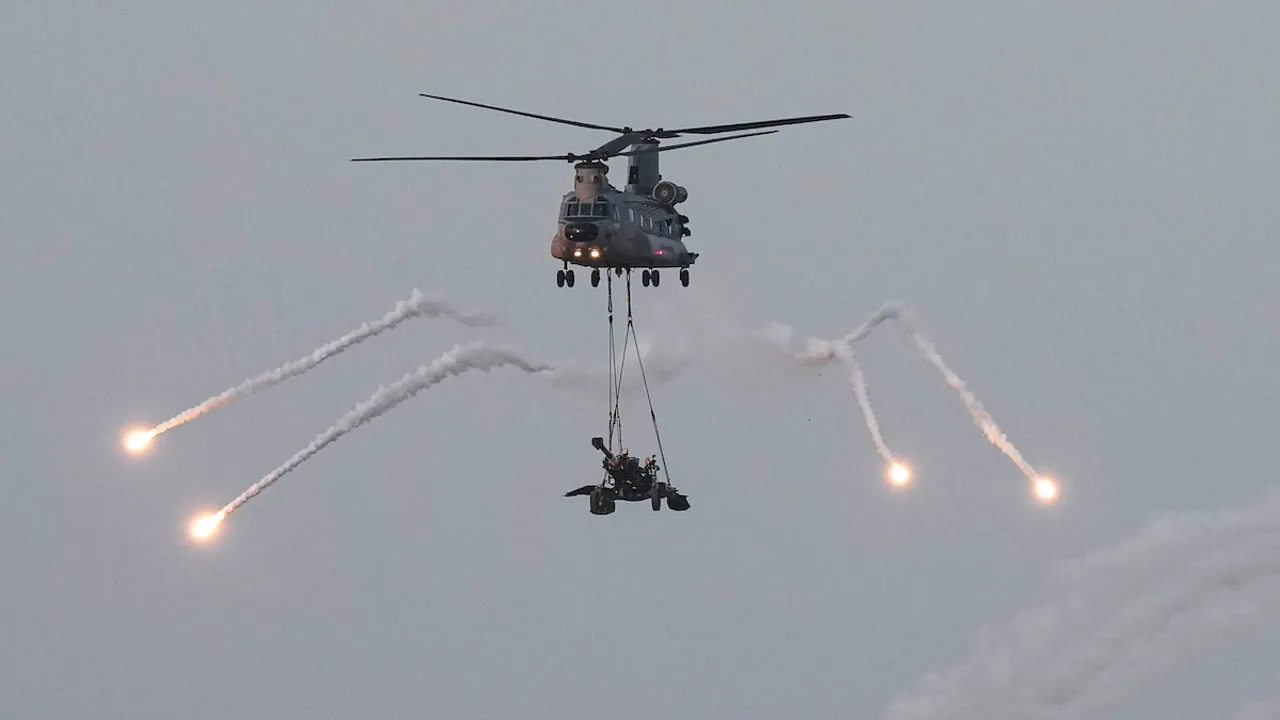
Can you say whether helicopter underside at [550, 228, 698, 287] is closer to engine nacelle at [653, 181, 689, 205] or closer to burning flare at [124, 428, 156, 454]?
engine nacelle at [653, 181, 689, 205]

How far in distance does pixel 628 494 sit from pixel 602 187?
1118cm

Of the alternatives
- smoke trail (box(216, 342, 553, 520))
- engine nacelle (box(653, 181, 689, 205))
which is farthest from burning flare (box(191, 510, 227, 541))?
engine nacelle (box(653, 181, 689, 205))

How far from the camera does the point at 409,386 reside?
104312mm

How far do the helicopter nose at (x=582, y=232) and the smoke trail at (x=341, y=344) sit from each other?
10.0 metres

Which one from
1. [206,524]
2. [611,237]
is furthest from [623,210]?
[206,524]

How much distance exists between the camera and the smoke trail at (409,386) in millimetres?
99375

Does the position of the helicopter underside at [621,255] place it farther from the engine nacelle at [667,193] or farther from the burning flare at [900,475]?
the burning flare at [900,475]

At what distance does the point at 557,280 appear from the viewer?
10131cm

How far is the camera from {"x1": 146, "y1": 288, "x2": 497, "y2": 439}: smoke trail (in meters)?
100

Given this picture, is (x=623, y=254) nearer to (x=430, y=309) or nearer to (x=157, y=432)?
(x=430, y=309)

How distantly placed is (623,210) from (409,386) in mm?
10977

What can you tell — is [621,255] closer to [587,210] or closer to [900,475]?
[587,210]

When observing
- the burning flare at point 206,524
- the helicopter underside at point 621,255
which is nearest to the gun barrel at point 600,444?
the helicopter underside at point 621,255

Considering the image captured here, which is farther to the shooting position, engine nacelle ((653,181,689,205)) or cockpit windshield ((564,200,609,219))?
engine nacelle ((653,181,689,205))
